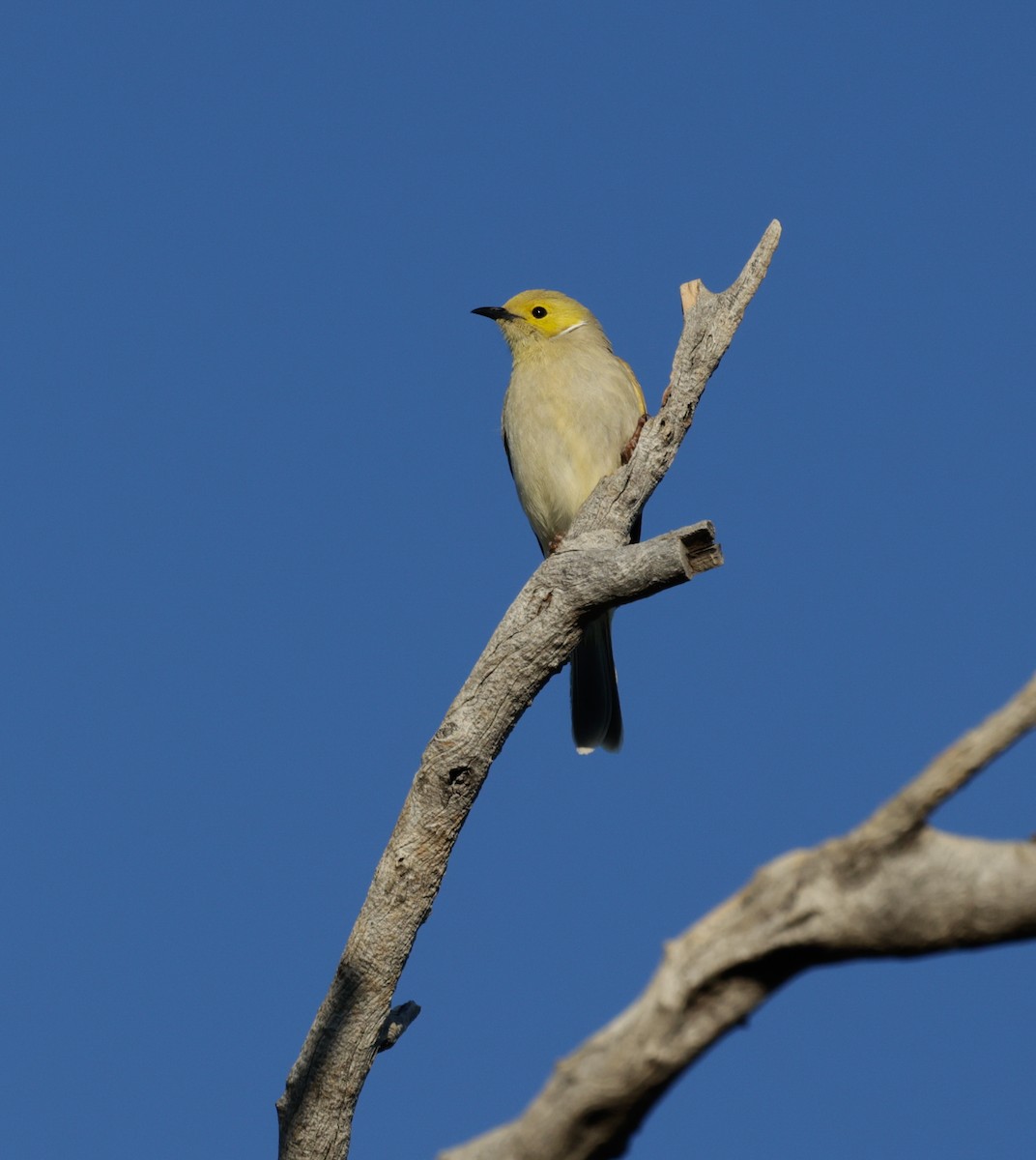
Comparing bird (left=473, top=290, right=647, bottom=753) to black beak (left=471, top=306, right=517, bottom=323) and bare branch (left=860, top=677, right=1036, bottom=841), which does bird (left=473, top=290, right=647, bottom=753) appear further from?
bare branch (left=860, top=677, right=1036, bottom=841)

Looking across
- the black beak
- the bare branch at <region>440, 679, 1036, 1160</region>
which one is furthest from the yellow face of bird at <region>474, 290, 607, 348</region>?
the bare branch at <region>440, 679, 1036, 1160</region>

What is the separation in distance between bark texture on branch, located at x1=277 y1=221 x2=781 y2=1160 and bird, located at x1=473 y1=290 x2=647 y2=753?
6.01ft

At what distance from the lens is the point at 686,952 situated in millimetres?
2543

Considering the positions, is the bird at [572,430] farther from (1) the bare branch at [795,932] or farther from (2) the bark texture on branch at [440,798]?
(1) the bare branch at [795,932]

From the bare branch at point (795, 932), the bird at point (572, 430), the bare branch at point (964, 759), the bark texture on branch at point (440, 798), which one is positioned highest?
the bird at point (572, 430)

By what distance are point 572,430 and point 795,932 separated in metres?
4.93

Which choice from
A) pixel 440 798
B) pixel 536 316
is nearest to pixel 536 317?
pixel 536 316

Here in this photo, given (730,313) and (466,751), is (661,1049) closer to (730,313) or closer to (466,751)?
(466,751)

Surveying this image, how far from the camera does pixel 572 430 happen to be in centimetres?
719

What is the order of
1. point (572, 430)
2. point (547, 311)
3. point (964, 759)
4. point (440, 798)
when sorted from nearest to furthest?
1. point (964, 759)
2. point (440, 798)
3. point (572, 430)
4. point (547, 311)

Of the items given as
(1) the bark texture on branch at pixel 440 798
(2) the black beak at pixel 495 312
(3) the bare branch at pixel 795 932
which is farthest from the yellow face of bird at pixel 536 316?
(3) the bare branch at pixel 795 932

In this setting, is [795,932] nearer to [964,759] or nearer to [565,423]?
[964,759]

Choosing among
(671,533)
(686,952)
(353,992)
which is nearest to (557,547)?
(671,533)

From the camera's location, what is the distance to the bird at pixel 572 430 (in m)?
6.96
